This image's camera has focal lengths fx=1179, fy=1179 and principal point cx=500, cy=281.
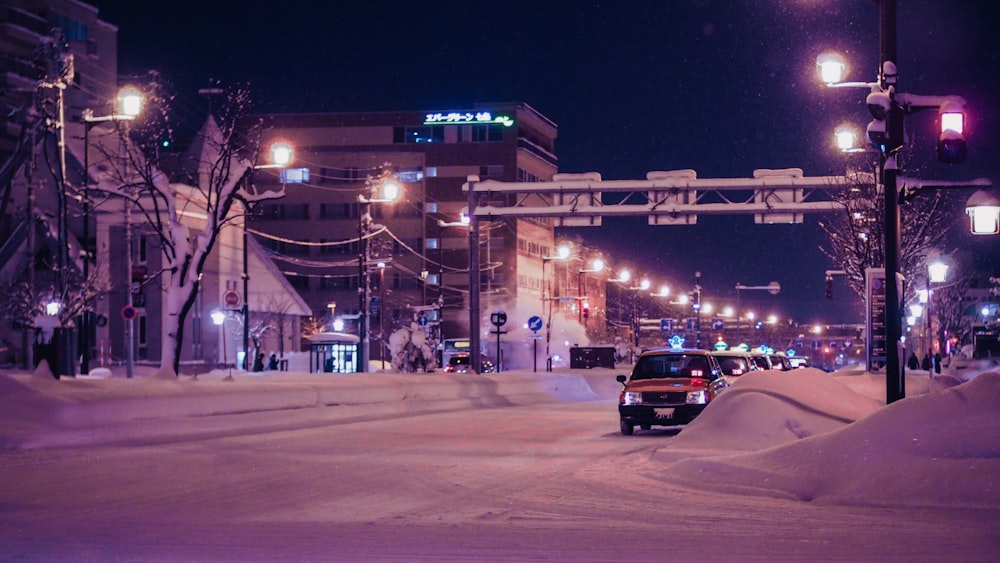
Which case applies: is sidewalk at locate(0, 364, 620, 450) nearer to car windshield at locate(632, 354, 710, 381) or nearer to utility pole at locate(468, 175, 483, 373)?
utility pole at locate(468, 175, 483, 373)

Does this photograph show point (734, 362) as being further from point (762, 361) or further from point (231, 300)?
point (231, 300)

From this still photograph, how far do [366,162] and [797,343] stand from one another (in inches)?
3497

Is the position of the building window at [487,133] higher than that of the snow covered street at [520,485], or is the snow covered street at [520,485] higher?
the building window at [487,133]

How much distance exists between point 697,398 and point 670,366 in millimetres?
1647

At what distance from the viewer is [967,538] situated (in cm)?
1038

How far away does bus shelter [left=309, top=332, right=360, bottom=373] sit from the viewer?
6084 cm

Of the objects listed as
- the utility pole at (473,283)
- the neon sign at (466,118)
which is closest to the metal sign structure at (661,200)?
the utility pole at (473,283)

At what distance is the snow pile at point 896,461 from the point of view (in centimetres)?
1236

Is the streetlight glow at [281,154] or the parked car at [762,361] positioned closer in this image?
the streetlight glow at [281,154]

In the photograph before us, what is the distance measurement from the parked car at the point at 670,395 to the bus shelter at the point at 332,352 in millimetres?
A: 35794

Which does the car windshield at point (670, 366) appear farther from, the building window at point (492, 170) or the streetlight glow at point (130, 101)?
the building window at point (492, 170)

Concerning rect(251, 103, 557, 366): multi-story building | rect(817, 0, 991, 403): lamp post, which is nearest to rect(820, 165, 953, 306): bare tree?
rect(817, 0, 991, 403): lamp post

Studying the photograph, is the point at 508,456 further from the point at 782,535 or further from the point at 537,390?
the point at 537,390

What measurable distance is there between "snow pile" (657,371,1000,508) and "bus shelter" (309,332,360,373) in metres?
45.9
